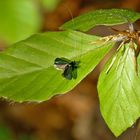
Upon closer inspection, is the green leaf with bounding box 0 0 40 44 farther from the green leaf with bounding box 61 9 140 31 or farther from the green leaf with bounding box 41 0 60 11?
the green leaf with bounding box 61 9 140 31

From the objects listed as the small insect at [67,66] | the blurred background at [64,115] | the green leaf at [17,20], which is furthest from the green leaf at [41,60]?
the blurred background at [64,115]

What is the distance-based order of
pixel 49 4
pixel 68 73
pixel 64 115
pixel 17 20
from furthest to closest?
pixel 64 115, pixel 49 4, pixel 17 20, pixel 68 73

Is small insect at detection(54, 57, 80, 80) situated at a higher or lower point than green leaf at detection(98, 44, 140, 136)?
higher

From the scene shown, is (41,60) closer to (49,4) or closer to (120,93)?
(120,93)

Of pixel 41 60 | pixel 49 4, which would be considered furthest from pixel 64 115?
pixel 41 60

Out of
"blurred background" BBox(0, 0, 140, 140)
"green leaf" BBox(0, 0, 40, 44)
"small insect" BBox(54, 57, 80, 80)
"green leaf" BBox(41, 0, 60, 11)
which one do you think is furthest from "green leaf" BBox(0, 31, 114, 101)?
"blurred background" BBox(0, 0, 140, 140)

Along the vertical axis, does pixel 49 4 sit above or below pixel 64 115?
above
